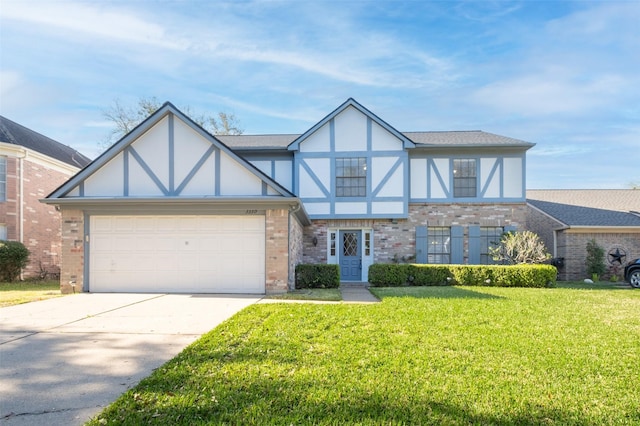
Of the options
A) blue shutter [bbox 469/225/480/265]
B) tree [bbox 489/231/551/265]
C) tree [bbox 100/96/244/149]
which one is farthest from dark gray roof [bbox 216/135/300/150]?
tree [bbox 100/96/244/149]

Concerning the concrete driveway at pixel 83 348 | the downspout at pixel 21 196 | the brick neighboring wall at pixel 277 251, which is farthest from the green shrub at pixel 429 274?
the downspout at pixel 21 196

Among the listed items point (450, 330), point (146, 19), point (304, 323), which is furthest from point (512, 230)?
point (146, 19)

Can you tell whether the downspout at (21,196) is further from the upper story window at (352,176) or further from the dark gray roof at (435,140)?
the upper story window at (352,176)

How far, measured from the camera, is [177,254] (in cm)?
1170

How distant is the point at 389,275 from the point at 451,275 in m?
2.25

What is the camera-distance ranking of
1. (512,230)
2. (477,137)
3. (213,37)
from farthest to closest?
(477,137) < (512,230) < (213,37)

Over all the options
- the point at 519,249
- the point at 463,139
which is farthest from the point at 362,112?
the point at 519,249

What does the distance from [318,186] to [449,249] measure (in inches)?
245

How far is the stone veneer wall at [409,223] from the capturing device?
54.7ft

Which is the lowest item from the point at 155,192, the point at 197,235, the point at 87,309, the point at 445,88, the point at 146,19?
the point at 87,309

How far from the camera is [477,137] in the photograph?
17672 millimetres

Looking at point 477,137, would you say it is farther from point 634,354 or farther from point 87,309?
point 87,309

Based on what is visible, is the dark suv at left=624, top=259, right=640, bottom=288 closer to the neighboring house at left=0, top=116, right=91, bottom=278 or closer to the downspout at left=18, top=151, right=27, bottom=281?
the neighboring house at left=0, top=116, right=91, bottom=278

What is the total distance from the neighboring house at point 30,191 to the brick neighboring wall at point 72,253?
7460mm
